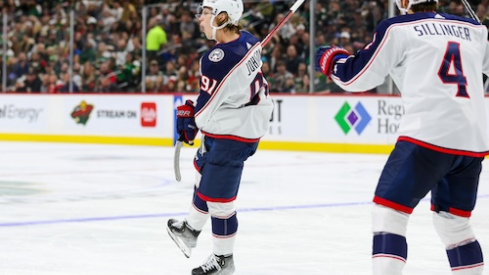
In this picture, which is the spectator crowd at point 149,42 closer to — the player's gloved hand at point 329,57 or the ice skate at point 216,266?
the ice skate at point 216,266

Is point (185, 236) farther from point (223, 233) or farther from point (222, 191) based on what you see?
point (222, 191)

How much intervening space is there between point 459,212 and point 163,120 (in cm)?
1141

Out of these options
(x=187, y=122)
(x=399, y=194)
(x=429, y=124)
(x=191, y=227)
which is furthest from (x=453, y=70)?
(x=191, y=227)

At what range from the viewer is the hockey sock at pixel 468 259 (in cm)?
351

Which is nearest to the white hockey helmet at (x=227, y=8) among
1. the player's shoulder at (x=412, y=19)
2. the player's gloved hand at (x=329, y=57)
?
the player's gloved hand at (x=329, y=57)

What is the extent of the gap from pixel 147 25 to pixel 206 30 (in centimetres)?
1080

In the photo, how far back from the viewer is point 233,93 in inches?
167

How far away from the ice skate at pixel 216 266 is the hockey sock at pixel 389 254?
3.82 ft

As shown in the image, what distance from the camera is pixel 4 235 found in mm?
5613

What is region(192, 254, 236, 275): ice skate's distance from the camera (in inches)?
173

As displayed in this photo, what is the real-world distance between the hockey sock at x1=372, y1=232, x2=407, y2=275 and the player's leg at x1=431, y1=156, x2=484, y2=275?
22 centimetres

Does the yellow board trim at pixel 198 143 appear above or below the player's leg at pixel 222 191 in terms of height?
below

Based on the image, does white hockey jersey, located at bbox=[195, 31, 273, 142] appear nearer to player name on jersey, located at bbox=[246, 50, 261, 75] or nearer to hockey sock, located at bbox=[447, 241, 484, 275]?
player name on jersey, located at bbox=[246, 50, 261, 75]

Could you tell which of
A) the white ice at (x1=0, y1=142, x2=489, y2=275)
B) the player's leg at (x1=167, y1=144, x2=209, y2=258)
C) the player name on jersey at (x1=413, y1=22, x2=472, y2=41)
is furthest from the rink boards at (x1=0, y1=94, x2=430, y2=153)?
the player name on jersey at (x1=413, y1=22, x2=472, y2=41)
